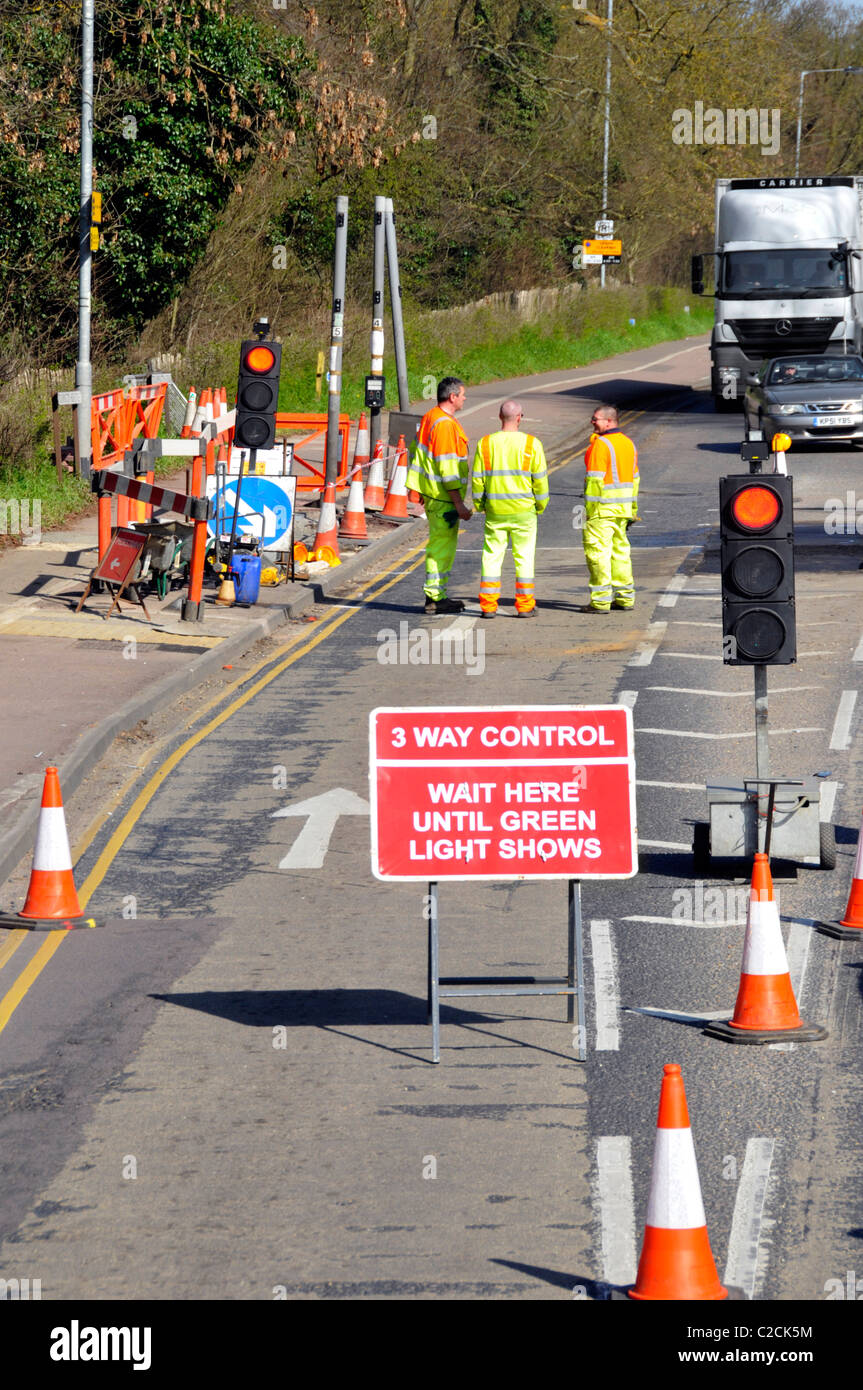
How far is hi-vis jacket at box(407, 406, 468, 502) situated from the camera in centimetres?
1719

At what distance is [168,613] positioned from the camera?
58.1 ft

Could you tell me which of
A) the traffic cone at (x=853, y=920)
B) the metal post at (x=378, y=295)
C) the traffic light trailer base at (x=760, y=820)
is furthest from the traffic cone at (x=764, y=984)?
the metal post at (x=378, y=295)

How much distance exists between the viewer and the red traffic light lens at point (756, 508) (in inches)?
379

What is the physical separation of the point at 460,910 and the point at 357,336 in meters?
31.8

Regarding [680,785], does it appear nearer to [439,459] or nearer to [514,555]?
[514,555]

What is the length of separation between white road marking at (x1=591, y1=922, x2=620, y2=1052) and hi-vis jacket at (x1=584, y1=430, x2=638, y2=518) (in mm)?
8520

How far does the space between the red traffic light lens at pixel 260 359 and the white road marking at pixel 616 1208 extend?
504 inches

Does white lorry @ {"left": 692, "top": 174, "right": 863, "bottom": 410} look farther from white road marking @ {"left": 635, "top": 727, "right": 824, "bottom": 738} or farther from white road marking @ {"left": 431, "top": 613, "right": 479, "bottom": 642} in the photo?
white road marking @ {"left": 635, "top": 727, "right": 824, "bottom": 738}

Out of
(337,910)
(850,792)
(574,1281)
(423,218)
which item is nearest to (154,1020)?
(337,910)

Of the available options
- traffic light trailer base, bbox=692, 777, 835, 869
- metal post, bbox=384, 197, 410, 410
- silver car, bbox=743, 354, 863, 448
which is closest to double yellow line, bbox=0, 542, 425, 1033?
traffic light trailer base, bbox=692, 777, 835, 869

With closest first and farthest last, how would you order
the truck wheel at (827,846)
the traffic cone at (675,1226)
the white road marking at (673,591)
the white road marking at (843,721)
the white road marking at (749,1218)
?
the traffic cone at (675,1226), the white road marking at (749,1218), the truck wheel at (827,846), the white road marking at (843,721), the white road marking at (673,591)

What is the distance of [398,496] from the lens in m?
25.1

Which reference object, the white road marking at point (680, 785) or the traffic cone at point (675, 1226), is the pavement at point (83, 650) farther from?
the traffic cone at point (675, 1226)

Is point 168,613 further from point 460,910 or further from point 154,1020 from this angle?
point 154,1020
